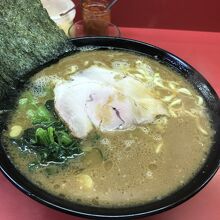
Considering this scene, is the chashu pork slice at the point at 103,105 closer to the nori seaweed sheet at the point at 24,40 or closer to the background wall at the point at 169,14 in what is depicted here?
the nori seaweed sheet at the point at 24,40

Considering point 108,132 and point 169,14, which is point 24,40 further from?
point 169,14

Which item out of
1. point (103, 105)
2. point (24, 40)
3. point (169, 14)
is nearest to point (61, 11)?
point (24, 40)

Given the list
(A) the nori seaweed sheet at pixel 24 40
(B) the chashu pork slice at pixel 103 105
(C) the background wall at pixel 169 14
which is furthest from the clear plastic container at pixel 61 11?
(B) the chashu pork slice at pixel 103 105

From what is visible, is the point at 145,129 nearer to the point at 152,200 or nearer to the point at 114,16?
the point at 152,200

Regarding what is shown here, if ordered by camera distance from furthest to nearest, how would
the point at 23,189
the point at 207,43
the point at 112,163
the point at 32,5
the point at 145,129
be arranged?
the point at 207,43
the point at 32,5
the point at 145,129
the point at 112,163
the point at 23,189

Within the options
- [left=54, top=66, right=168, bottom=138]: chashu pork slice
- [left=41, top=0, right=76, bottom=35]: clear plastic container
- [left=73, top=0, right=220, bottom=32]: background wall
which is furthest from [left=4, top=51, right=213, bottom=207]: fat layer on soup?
[left=73, top=0, right=220, bottom=32]: background wall

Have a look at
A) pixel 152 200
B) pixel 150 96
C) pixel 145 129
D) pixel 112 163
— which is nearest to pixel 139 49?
pixel 150 96
